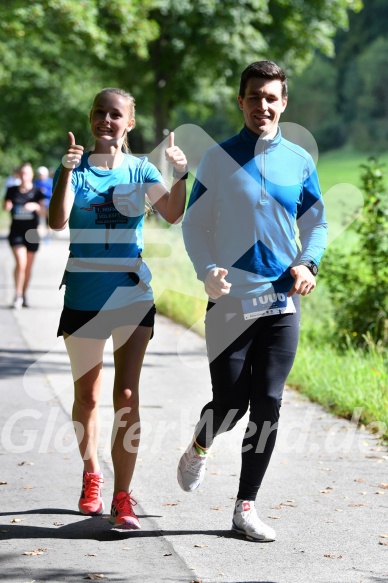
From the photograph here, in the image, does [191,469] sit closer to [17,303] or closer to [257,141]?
[257,141]

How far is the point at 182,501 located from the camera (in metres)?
5.75

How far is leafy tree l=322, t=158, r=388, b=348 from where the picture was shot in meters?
10.5

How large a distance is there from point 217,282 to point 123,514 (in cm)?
118

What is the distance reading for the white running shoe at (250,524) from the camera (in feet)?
16.2

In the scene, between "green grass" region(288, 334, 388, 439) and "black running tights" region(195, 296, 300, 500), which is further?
"green grass" region(288, 334, 388, 439)

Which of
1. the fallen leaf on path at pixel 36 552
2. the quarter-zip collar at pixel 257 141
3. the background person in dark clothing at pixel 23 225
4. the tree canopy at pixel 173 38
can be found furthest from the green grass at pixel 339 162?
the fallen leaf on path at pixel 36 552

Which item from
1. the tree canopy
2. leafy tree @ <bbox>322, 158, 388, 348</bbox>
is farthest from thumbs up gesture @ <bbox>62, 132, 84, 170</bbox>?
the tree canopy

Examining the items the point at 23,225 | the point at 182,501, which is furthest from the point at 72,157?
the point at 23,225

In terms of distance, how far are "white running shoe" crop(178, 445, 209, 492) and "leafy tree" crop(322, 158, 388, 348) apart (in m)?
5.20

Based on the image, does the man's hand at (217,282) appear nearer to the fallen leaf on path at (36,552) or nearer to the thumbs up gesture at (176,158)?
the thumbs up gesture at (176,158)

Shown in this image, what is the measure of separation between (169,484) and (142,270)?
1530mm

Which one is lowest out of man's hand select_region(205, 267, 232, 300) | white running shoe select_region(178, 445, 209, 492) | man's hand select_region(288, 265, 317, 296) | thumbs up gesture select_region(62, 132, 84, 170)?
white running shoe select_region(178, 445, 209, 492)

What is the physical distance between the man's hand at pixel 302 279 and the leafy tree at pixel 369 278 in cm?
548

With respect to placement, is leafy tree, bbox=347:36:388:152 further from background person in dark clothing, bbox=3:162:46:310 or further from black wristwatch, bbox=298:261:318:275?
black wristwatch, bbox=298:261:318:275
